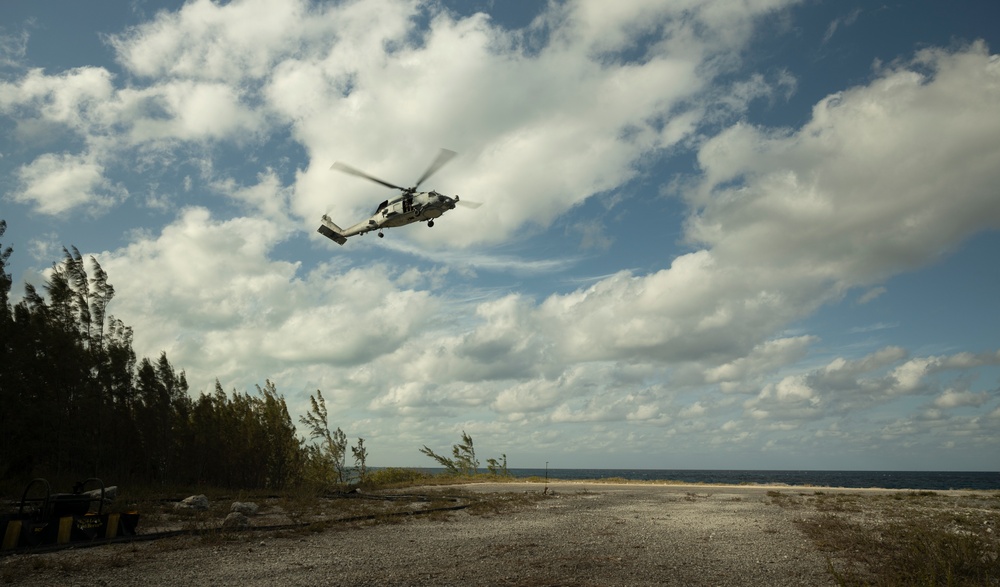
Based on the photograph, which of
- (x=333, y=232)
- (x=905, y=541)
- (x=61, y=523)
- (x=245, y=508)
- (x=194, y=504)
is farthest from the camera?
(x=333, y=232)

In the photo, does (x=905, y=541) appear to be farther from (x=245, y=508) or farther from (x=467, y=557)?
(x=245, y=508)

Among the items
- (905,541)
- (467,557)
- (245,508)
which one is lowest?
(467,557)

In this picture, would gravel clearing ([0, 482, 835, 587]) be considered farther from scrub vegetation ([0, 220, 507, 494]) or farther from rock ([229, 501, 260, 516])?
scrub vegetation ([0, 220, 507, 494])

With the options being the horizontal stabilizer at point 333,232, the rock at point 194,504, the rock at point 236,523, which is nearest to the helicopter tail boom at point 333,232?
the horizontal stabilizer at point 333,232

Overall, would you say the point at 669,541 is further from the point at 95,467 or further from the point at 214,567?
the point at 95,467

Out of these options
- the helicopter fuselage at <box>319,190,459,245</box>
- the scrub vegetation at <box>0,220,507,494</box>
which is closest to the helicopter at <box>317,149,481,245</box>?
the helicopter fuselage at <box>319,190,459,245</box>

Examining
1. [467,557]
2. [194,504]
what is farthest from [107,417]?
[467,557]
